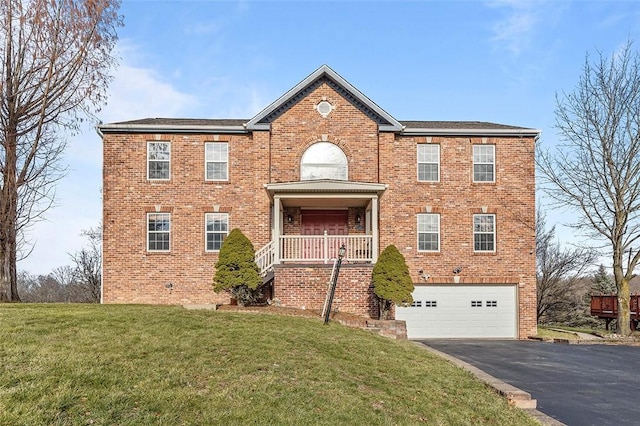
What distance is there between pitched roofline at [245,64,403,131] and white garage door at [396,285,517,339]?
627 cm

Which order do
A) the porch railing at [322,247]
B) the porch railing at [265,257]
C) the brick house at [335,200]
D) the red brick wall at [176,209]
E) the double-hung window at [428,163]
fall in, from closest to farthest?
the porch railing at [322,247], the porch railing at [265,257], the red brick wall at [176,209], the brick house at [335,200], the double-hung window at [428,163]

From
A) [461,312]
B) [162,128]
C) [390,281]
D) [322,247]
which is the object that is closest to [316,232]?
[322,247]

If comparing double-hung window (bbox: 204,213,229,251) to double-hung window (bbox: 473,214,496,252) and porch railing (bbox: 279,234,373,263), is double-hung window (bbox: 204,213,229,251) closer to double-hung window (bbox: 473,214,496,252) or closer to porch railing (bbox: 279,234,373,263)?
porch railing (bbox: 279,234,373,263)

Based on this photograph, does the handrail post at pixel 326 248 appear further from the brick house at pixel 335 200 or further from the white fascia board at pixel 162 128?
the white fascia board at pixel 162 128

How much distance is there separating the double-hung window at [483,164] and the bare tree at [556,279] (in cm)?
1481

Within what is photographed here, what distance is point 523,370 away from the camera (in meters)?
11.2

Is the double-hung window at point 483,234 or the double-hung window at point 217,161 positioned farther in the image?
the double-hung window at point 483,234

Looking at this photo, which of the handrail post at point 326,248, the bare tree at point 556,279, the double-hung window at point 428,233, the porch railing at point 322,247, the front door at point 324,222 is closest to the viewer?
the handrail post at point 326,248

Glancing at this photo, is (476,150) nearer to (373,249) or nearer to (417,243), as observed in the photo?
(417,243)

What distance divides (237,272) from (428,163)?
27.5 ft

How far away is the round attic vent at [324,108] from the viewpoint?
60.5ft

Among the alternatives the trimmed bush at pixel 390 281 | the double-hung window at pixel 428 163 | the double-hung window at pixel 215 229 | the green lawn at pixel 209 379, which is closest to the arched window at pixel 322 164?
the double-hung window at pixel 428 163

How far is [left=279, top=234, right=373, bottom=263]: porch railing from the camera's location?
16547 millimetres

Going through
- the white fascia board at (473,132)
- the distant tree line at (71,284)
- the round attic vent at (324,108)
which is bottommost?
the distant tree line at (71,284)
